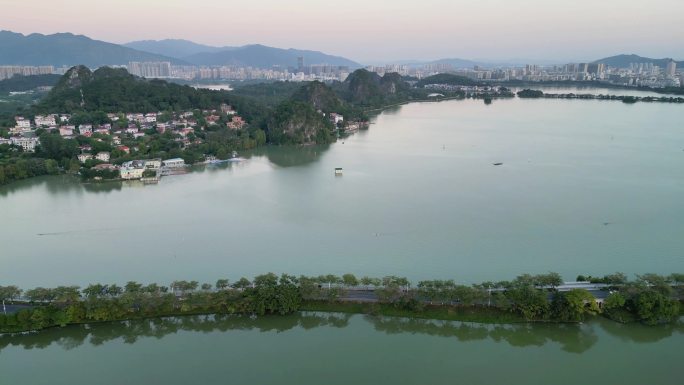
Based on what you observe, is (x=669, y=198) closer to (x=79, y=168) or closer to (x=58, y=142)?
(x=79, y=168)

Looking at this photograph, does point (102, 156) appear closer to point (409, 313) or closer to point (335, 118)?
point (335, 118)

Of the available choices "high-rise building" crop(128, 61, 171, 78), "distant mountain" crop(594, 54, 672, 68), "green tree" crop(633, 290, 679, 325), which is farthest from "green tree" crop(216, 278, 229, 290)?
"distant mountain" crop(594, 54, 672, 68)

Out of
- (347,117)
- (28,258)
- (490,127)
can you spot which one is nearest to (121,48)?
(347,117)

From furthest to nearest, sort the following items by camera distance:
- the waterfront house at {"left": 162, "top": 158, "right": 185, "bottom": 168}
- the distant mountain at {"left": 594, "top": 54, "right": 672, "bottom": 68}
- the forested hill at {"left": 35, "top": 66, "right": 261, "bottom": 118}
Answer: the distant mountain at {"left": 594, "top": 54, "right": 672, "bottom": 68} < the forested hill at {"left": 35, "top": 66, "right": 261, "bottom": 118} < the waterfront house at {"left": 162, "top": 158, "right": 185, "bottom": 168}

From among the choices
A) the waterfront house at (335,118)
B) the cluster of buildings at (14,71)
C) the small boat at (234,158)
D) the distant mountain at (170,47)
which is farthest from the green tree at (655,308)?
the distant mountain at (170,47)

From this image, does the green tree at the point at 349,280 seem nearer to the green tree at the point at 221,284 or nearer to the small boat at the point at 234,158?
the green tree at the point at 221,284

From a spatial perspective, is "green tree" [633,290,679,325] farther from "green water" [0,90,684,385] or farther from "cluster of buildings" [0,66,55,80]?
"cluster of buildings" [0,66,55,80]
